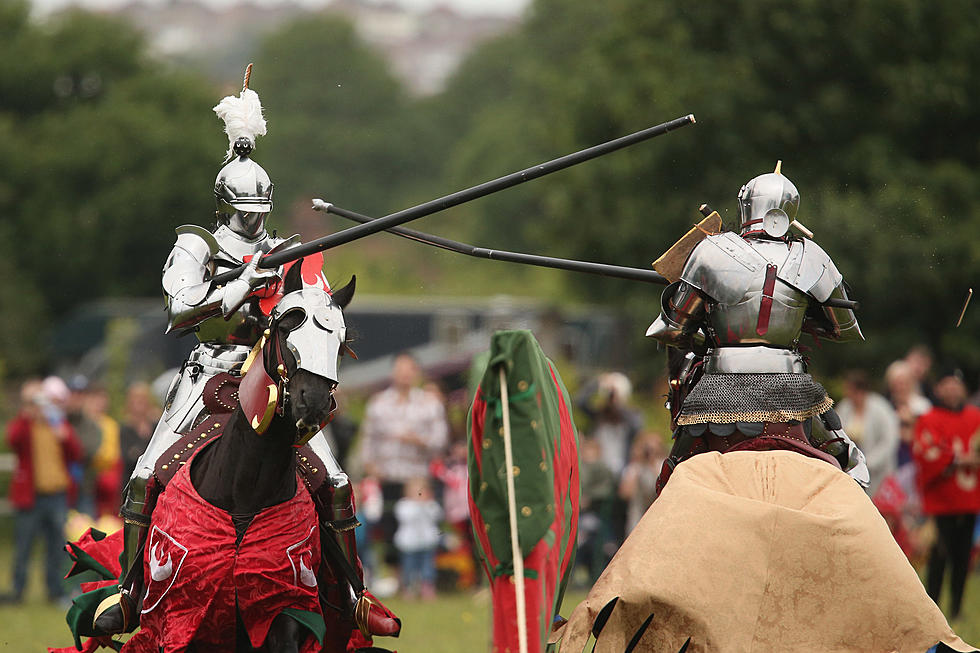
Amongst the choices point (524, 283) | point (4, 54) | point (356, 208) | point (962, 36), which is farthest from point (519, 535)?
point (356, 208)

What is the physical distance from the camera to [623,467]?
15258 mm

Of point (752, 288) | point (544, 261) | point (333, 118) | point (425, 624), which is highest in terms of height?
point (333, 118)

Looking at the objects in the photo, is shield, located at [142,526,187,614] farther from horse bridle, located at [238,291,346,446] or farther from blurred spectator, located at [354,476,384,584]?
blurred spectator, located at [354,476,384,584]

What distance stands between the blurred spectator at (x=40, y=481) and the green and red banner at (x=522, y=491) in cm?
921

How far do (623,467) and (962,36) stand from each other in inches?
318

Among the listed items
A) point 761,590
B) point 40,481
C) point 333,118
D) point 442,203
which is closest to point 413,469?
point 40,481

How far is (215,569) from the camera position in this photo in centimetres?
648

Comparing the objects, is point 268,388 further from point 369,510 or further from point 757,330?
point 369,510

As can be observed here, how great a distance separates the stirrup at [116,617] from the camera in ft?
23.2

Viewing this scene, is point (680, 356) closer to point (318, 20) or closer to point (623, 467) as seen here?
point (623, 467)

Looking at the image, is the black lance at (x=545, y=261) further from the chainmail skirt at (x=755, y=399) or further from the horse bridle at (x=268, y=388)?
the horse bridle at (x=268, y=388)

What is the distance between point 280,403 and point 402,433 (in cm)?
857

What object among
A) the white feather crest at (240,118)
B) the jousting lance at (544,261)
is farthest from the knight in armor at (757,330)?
the white feather crest at (240,118)

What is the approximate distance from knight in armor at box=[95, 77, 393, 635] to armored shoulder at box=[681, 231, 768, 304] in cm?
178
